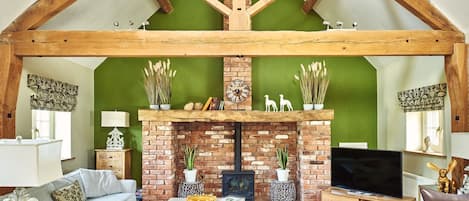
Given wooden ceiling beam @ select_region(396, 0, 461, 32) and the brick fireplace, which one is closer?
wooden ceiling beam @ select_region(396, 0, 461, 32)

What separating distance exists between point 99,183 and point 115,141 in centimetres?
153

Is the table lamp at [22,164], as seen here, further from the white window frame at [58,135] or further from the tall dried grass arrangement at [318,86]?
the tall dried grass arrangement at [318,86]

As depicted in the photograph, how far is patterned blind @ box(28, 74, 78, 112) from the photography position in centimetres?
585

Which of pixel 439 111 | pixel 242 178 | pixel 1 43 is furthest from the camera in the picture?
pixel 242 178

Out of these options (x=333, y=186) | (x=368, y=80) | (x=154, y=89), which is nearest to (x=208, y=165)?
(x=154, y=89)

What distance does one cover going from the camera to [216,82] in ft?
27.3

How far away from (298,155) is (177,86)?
2592mm

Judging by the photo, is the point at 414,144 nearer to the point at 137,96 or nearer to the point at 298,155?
the point at 298,155

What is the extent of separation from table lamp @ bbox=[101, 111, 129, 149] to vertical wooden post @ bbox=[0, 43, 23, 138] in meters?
2.68

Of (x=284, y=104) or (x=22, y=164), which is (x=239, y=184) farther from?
(x=22, y=164)

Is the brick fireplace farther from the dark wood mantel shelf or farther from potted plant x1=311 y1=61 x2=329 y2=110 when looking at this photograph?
potted plant x1=311 y1=61 x2=329 y2=110

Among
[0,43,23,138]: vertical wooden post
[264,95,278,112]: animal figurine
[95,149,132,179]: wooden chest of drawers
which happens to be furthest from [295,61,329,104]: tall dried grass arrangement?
[0,43,23,138]: vertical wooden post

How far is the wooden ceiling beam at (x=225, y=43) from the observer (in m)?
5.15

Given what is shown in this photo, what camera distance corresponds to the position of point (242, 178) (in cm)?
754
